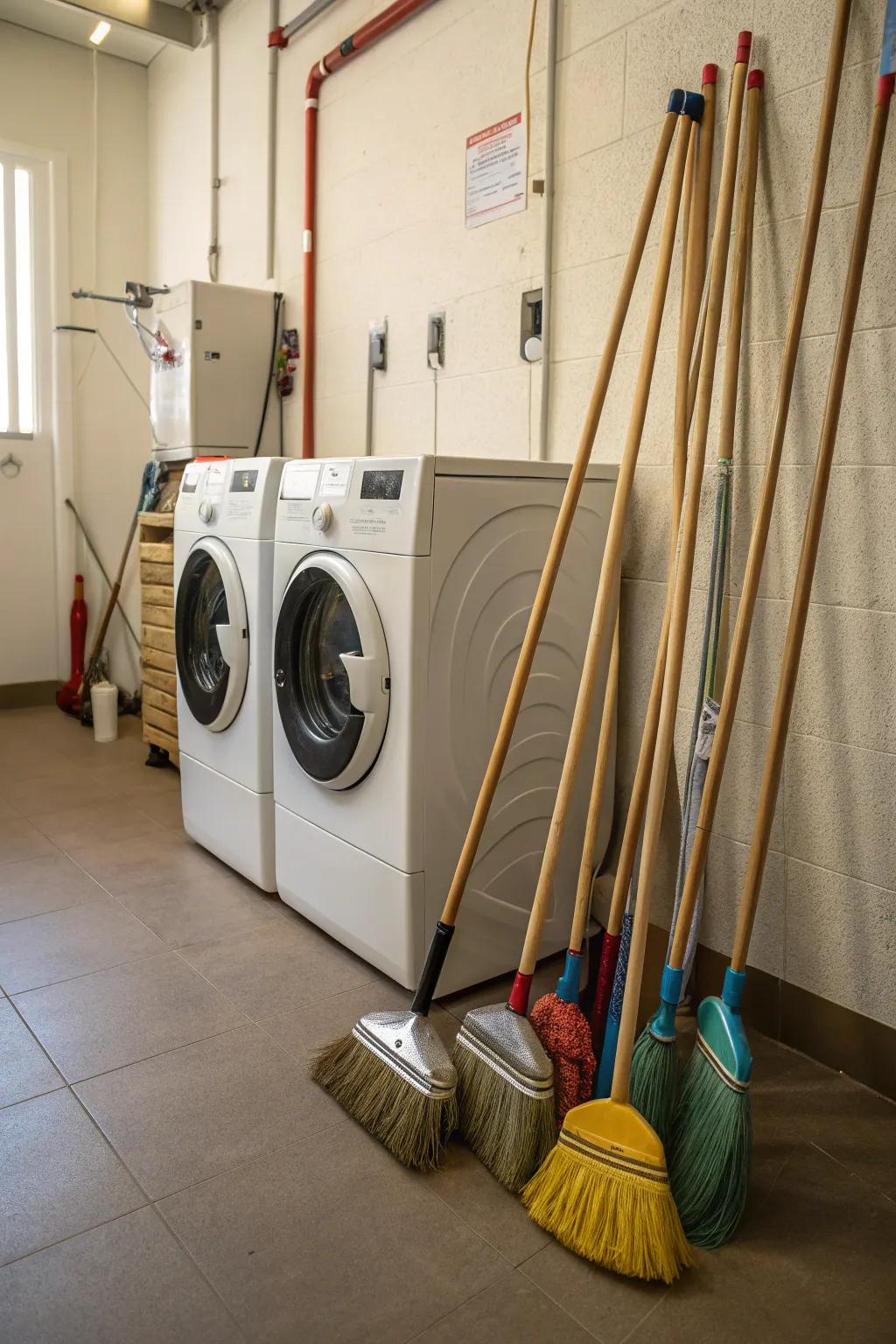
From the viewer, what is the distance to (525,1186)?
139 centimetres

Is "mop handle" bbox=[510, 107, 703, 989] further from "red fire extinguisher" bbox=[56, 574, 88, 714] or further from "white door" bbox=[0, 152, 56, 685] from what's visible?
"white door" bbox=[0, 152, 56, 685]

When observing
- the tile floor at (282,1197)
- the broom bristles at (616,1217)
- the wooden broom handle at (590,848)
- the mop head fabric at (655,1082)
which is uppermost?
the wooden broom handle at (590,848)

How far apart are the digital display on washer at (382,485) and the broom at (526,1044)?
43cm

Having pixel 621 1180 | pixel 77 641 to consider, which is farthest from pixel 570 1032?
pixel 77 641

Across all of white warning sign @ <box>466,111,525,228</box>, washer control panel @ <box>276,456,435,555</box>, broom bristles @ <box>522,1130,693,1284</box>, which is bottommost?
broom bristles @ <box>522,1130,693,1284</box>

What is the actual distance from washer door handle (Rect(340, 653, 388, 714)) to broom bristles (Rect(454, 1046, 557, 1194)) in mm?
652

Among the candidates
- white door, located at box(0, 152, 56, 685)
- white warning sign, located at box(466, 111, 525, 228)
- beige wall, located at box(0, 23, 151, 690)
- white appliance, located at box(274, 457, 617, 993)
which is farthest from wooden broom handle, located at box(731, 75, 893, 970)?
white door, located at box(0, 152, 56, 685)

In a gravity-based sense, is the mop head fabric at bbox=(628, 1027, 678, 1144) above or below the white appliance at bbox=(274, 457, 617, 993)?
below

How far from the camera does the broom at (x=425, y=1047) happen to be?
146 centimetres

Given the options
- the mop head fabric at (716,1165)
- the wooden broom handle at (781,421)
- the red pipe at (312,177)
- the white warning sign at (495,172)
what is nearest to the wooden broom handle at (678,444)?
the wooden broom handle at (781,421)

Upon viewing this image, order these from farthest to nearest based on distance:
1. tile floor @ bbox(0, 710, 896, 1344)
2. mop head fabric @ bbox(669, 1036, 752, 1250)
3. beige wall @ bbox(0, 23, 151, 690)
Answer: beige wall @ bbox(0, 23, 151, 690), mop head fabric @ bbox(669, 1036, 752, 1250), tile floor @ bbox(0, 710, 896, 1344)

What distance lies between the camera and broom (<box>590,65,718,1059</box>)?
1.60 meters

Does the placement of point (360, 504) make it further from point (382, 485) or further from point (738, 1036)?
point (738, 1036)

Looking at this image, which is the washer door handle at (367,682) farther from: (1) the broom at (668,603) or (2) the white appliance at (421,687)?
(1) the broom at (668,603)
